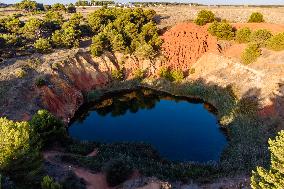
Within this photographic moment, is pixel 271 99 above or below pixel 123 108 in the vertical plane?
above

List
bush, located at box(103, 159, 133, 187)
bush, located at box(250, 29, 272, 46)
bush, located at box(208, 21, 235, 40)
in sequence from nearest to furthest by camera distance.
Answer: bush, located at box(103, 159, 133, 187) → bush, located at box(250, 29, 272, 46) → bush, located at box(208, 21, 235, 40)

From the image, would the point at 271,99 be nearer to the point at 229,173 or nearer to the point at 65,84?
the point at 229,173

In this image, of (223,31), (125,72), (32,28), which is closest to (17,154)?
(125,72)

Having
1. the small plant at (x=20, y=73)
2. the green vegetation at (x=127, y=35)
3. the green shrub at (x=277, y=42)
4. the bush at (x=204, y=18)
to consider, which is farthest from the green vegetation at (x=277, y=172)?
the bush at (x=204, y=18)

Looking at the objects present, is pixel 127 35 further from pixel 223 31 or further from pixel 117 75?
pixel 223 31

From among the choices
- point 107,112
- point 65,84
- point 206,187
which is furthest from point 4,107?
point 206,187

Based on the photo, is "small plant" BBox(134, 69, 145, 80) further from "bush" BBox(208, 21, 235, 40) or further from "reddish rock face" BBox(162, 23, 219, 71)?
"bush" BBox(208, 21, 235, 40)


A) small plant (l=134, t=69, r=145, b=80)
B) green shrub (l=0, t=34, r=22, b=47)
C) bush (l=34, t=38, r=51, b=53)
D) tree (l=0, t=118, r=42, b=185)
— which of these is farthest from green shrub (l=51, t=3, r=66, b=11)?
tree (l=0, t=118, r=42, b=185)
